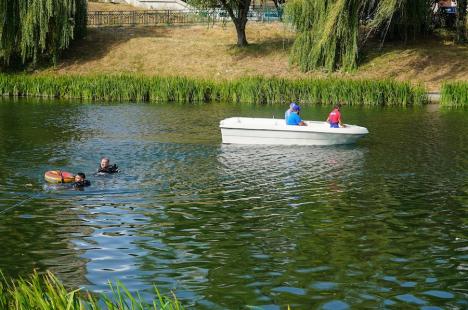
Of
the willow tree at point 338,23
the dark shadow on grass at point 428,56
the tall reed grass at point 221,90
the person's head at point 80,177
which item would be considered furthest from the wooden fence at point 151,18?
the person's head at point 80,177

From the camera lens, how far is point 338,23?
45.2 meters

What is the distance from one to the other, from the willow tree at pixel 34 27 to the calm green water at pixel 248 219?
23.5m

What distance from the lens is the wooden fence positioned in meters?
63.5

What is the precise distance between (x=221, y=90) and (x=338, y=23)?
29.3 feet

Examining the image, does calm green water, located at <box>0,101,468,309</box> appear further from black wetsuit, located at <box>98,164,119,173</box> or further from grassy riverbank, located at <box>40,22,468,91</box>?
grassy riverbank, located at <box>40,22,468,91</box>

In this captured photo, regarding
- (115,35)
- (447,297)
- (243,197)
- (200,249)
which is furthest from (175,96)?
(447,297)

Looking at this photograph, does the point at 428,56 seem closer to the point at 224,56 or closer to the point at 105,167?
the point at 224,56

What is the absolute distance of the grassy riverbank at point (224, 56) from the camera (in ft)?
158

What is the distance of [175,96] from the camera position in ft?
138

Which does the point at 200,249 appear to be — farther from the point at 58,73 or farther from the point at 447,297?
the point at 58,73

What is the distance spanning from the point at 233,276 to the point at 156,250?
2.03 metres

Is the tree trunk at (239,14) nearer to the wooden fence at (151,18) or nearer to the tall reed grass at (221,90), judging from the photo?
the wooden fence at (151,18)

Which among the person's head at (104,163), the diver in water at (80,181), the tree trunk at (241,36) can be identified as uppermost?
the tree trunk at (241,36)

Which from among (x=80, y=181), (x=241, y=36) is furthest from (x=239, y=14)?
(x=80, y=181)
